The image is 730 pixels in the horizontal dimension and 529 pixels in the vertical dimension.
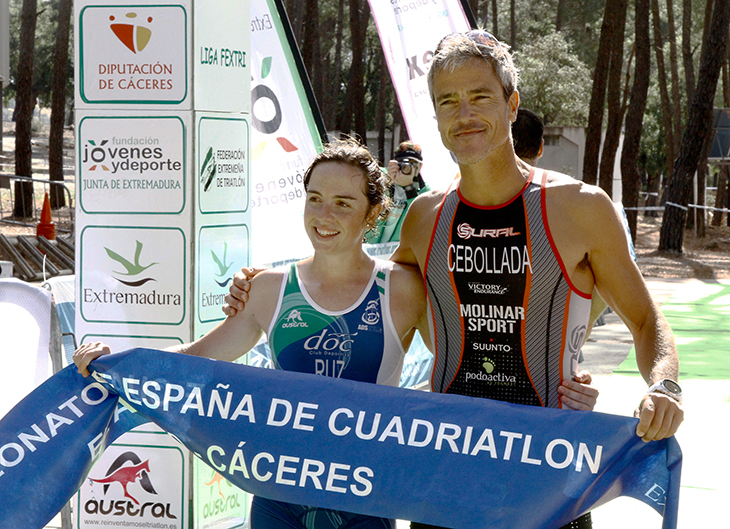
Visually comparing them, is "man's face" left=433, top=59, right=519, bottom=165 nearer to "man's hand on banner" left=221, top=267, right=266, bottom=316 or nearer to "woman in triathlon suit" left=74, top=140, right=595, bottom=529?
"woman in triathlon suit" left=74, top=140, right=595, bottom=529

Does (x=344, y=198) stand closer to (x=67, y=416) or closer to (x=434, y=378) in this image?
(x=434, y=378)

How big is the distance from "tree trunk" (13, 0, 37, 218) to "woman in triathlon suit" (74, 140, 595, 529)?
22932 millimetres

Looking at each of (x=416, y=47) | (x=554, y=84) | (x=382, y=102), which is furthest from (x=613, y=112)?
(x=554, y=84)

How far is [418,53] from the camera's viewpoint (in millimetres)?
8977

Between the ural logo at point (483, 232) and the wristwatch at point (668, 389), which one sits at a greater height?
the ural logo at point (483, 232)

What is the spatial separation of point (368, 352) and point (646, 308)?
875 millimetres

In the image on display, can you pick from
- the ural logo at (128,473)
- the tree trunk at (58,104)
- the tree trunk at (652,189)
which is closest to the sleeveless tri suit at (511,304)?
the ural logo at (128,473)

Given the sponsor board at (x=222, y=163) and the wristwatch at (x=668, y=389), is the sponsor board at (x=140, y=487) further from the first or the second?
the wristwatch at (x=668, y=389)

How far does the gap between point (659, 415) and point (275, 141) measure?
523 centimetres

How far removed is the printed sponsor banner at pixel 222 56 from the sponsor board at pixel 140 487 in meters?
1.66

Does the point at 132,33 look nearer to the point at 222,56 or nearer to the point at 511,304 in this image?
the point at 222,56

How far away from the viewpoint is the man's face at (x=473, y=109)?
257cm

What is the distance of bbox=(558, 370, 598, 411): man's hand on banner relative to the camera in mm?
2572

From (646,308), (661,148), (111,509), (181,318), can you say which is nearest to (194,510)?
(111,509)
